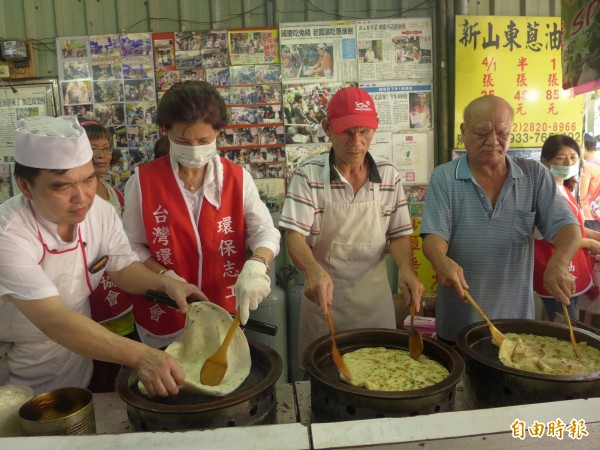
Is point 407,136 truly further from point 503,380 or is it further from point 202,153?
point 503,380

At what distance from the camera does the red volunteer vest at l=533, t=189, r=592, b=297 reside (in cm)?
319

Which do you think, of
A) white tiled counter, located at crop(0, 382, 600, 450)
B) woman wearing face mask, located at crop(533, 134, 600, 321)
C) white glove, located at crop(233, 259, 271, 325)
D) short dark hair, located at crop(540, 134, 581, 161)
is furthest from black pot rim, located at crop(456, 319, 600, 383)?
short dark hair, located at crop(540, 134, 581, 161)

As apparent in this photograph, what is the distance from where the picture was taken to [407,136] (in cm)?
417

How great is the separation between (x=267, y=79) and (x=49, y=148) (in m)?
2.87

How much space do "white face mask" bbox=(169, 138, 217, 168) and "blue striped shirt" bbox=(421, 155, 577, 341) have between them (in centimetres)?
102

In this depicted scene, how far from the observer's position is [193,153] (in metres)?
1.93

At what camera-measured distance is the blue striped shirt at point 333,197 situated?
2189 mm

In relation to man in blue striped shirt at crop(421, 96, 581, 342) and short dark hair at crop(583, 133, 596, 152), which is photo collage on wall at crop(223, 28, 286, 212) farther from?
short dark hair at crop(583, 133, 596, 152)

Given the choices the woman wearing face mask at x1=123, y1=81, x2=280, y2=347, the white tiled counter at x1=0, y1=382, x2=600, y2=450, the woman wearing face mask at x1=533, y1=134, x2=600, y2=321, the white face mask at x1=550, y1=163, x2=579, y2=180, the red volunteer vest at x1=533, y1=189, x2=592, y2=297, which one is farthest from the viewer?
the white face mask at x1=550, y1=163, x2=579, y2=180

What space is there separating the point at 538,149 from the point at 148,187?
3.72 meters

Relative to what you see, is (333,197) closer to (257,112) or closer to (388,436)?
(388,436)

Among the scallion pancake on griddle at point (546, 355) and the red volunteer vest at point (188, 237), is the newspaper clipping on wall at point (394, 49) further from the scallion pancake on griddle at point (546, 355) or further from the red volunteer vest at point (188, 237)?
the scallion pancake on griddle at point (546, 355)

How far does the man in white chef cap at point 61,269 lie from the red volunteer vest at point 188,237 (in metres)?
0.17

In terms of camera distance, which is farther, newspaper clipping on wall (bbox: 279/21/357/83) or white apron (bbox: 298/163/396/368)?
newspaper clipping on wall (bbox: 279/21/357/83)
